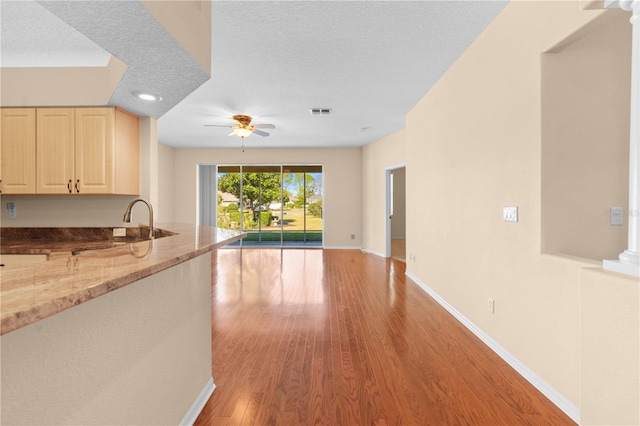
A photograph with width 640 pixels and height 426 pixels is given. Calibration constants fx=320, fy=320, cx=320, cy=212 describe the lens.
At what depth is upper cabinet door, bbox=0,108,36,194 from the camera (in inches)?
127

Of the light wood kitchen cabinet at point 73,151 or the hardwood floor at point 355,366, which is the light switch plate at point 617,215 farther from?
the light wood kitchen cabinet at point 73,151


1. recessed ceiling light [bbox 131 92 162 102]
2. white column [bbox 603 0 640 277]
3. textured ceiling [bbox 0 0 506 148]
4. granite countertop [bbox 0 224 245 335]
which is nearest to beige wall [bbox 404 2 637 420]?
white column [bbox 603 0 640 277]

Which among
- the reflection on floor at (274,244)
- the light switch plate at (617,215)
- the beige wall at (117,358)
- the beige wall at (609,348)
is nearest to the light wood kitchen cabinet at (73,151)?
the beige wall at (117,358)

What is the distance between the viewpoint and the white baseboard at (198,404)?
1805 mm

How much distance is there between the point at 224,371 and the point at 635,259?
2519 mm

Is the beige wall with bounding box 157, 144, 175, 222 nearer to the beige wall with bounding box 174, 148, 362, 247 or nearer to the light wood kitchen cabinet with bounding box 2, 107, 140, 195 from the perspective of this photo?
the beige wall with bounding box 174, 148, 362, 247

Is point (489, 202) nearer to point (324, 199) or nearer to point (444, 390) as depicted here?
point (444, 390)

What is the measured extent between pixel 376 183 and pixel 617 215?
587 centimetres

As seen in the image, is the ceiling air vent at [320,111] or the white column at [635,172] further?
the ceiling air vent at [320,111]

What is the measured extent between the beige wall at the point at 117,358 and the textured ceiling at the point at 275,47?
1521 mm

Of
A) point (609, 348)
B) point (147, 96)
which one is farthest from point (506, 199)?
point (147, 96)

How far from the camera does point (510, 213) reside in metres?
2.53

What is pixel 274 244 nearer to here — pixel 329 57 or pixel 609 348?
pixel 329 57

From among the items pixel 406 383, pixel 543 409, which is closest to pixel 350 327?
pixel 406 383
